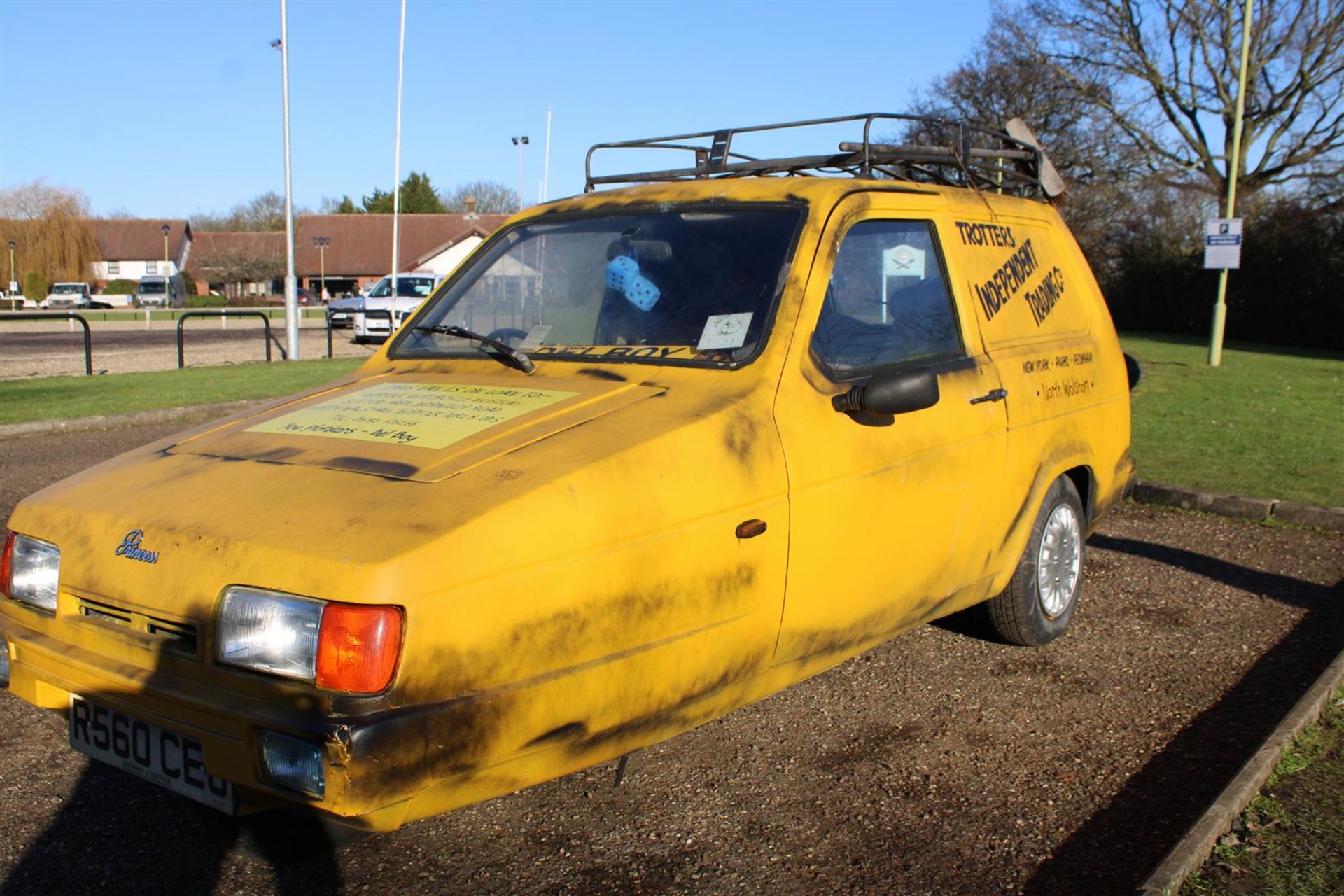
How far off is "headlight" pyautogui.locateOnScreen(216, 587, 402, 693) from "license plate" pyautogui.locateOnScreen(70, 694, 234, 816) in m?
0.29

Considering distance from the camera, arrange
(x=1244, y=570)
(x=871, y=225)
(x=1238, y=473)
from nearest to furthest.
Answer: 1. (x=871, y=225)
2. (x=1244, y=570)
3. (x=1238, y=473)

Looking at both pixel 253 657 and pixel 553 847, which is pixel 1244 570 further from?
pixel 253 657

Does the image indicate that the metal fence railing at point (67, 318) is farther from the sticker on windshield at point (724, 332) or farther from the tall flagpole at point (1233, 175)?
the tall flagpole at point (1233, 175)

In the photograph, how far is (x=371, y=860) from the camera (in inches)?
128

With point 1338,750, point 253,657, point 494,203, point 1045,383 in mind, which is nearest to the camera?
point 253,657

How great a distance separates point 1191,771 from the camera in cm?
385

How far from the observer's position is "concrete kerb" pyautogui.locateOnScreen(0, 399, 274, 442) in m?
11.0

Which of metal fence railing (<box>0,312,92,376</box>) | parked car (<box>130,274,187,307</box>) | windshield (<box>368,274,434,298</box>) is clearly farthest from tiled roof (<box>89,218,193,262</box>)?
metal fence railing (<box>0,312,92,376</box>)

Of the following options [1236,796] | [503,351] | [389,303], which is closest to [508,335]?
[503,351]

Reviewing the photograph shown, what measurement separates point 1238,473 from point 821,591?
6658 millimetres

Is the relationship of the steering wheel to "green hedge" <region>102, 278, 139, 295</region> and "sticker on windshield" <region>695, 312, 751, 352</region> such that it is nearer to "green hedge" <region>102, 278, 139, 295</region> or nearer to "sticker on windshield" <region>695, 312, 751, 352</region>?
"sticker on windshield" <region>695, 312, 751, 352</region>

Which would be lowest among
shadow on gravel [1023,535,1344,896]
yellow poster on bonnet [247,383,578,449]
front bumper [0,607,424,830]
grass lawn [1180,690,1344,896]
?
shadow on gravel [1023,535,1344,896]

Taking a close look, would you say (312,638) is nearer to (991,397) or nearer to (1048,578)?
(991,397)

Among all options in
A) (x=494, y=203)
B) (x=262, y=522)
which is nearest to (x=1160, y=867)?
(x=262, y=522)
